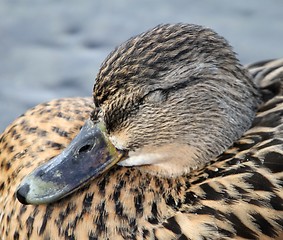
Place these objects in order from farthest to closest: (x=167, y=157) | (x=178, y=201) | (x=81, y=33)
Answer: (x=81, y=33) → (x=167, y=157) → (x=178, y=201)

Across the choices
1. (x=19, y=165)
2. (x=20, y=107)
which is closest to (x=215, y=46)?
(x=19, y=165)

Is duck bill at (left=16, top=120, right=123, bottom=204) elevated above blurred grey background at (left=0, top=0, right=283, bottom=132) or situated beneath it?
elevated above

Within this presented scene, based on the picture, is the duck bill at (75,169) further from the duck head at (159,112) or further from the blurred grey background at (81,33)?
the blurred grey background at (81,33)

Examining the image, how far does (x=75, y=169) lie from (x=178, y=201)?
453 millimetres

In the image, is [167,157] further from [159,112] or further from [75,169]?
[75,169]

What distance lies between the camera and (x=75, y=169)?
3631mm

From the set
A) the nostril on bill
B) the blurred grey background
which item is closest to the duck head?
the nostril on bill

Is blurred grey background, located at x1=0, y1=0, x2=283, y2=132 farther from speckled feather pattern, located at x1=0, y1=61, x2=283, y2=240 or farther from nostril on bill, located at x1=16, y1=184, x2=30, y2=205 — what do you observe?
nostril on bill, located at x1=16, y1=184, x2=30, y2=205

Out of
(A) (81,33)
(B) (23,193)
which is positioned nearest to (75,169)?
(B) (23,193)

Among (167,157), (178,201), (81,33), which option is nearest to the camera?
(178,201)

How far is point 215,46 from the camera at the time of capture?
3.66 m

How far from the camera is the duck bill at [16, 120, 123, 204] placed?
3.62 m

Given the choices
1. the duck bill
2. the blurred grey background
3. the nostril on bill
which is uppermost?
the duck bill

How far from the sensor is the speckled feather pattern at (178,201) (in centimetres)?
344
